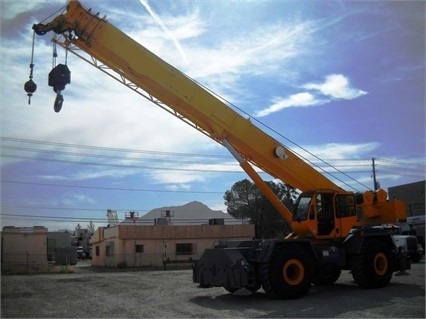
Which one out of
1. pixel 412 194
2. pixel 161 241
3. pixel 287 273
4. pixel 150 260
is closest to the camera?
pixel 287 273

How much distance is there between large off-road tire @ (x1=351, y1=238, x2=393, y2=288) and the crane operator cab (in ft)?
2.78

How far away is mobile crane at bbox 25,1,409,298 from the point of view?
540 inches

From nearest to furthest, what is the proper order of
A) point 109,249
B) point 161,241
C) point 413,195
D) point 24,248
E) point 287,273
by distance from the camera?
point 287,273 → point 24,248 → point 161,241 → point 109,249 → point 413,195

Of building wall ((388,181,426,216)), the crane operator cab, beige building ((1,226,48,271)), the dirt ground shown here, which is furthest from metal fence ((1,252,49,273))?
building wall ((388,181,426,216))

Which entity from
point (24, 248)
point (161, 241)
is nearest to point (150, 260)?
point (161, 241)

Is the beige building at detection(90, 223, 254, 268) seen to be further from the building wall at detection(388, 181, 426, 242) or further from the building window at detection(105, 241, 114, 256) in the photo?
the building wall at detection(388, 181, 426, 242)

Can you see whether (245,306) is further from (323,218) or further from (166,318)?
(323,218)

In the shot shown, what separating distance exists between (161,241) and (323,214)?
27894mm

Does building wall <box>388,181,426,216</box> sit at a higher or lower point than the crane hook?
lower

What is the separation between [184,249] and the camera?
138ft

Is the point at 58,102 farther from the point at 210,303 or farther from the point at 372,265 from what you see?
the point at 372,265

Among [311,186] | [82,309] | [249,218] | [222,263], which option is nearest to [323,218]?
[311,186]

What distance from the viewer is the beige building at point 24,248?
124 feet

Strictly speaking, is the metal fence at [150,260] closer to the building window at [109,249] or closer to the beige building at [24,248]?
the building window at [109,249]
